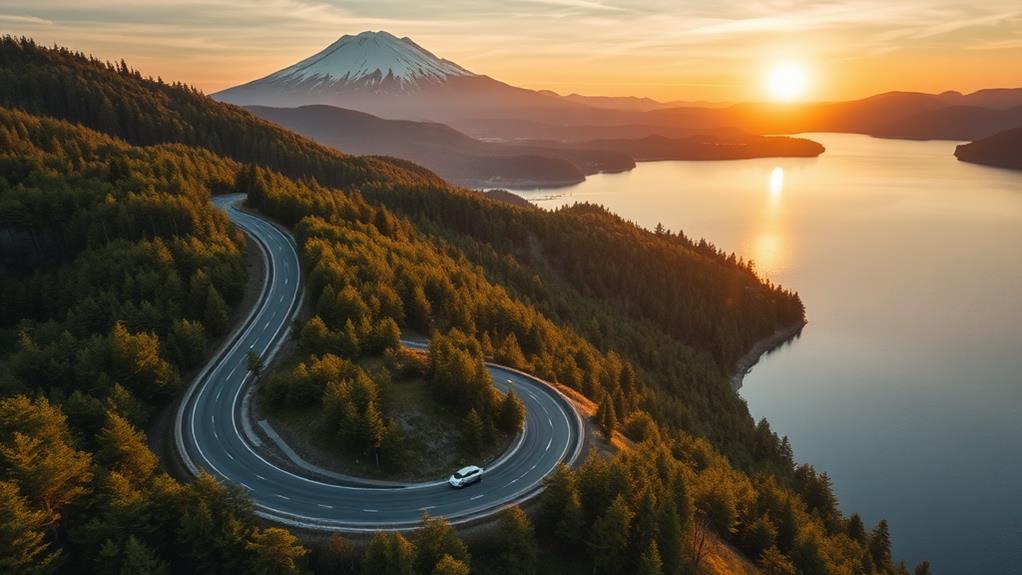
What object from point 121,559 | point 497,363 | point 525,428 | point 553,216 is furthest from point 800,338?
point 121,559

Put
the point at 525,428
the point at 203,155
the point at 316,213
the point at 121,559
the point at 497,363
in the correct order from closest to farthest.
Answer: the point at 121,559, the point at 525,428, the point at 497,363, the point at 316,213, the point at 203,155

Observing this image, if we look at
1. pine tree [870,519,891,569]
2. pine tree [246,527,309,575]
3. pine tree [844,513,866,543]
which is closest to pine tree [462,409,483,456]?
pine tree [246,527,309,575]

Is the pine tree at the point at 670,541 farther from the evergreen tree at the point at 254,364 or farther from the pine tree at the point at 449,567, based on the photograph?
the evergreen tree at the point at 254,364

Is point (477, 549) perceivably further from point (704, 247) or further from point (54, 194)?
point (704, 247)

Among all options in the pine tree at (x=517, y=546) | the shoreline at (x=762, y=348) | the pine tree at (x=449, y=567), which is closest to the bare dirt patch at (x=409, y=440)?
the pine tree at (x=517, y=546)

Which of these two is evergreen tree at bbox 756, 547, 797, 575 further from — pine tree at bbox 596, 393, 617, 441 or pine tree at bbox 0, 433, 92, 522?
pine tree at bbox 0, 433, 92, 522
